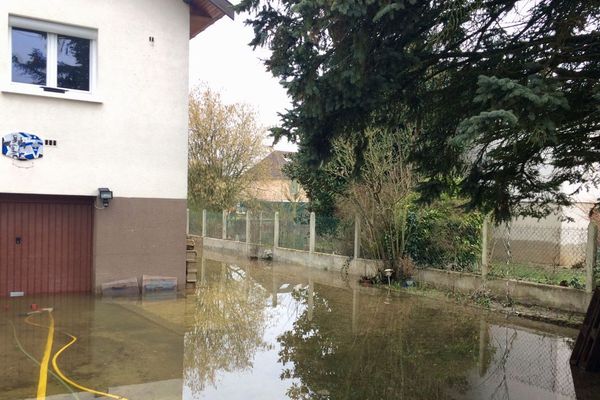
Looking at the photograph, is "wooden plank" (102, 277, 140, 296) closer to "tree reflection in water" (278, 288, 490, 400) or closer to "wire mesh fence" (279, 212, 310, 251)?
"tree reflection in water" (278, 288, 490, 400)

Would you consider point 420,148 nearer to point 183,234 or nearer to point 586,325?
point 586,325

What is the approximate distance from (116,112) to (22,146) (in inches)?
78.2

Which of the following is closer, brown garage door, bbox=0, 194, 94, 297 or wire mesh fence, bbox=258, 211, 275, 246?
brown garage door, bbox=0, 194, 94, 297

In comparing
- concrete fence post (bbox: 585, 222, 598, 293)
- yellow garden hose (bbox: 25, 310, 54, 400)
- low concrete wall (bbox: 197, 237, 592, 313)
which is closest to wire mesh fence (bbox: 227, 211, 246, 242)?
low concrete wall (bbox: 197, 237, 592, 313)

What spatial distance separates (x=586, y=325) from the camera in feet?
21.5

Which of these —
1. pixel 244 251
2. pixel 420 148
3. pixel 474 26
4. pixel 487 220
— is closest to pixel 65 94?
pixel 420 148

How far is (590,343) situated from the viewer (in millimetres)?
6508

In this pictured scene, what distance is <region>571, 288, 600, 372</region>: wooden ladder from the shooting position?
6324 millimetres

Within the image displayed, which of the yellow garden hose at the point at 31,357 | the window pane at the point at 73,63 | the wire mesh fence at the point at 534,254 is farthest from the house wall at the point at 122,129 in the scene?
the wire mesh fence at the point at 534,254

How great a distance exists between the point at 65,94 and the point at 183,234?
3.90 meters

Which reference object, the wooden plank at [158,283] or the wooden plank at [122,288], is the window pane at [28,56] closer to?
the wooden plank at [122,288]

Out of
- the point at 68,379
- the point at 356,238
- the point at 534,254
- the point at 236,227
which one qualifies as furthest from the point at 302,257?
the point at 68,379

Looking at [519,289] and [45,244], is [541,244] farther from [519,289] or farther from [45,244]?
[45,244]

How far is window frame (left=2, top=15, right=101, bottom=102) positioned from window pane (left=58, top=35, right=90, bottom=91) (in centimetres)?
7
